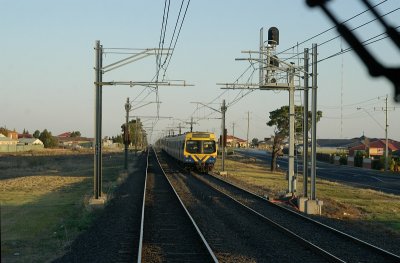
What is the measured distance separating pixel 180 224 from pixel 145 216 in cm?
217

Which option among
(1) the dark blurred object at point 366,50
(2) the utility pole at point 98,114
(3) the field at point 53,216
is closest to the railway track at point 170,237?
(3) the field at point 53,216

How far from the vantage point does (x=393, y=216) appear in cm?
1959

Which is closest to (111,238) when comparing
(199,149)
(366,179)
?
(199,149)

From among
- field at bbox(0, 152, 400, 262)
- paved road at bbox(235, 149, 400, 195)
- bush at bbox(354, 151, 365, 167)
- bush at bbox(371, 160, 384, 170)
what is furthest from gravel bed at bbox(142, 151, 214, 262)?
bush at bbox(354, 151, 365, 167)

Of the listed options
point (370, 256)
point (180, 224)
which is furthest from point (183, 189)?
point (370, 256)

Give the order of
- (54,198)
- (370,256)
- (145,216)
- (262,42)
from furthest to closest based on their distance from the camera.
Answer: (262,42), (54,198), (145,216), (370,256)

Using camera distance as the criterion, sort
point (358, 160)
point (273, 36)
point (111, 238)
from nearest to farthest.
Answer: point (111, 238) → point (273, 36) → point (358, 160)

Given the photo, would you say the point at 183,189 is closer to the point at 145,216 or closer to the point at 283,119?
the point at 145,216

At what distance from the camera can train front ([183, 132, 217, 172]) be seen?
40062 mm

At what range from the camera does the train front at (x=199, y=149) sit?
40062 mm

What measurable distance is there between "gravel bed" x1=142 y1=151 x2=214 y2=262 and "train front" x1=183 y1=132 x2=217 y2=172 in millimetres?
18253

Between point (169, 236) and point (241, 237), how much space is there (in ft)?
6.22

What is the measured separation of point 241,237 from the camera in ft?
44.3

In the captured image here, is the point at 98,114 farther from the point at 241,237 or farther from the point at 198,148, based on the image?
the point at 198,148
